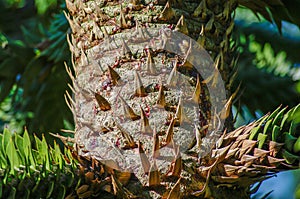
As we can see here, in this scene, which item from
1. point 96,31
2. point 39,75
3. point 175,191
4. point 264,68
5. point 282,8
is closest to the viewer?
point 175,191

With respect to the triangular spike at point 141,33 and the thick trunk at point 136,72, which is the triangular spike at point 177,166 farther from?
the triangular spike at point 141,33

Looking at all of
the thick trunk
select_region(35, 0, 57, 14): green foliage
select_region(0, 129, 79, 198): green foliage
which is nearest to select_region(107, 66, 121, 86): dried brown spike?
the thick trunk

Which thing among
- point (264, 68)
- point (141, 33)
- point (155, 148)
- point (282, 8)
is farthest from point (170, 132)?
point (264, 68)

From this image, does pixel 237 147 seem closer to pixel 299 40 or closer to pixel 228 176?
pixel 228 176

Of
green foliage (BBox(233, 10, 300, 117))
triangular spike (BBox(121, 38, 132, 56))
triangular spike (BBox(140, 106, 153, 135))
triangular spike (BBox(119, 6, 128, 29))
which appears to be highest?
triangular spike (BBox(119, 6, 128, 29))

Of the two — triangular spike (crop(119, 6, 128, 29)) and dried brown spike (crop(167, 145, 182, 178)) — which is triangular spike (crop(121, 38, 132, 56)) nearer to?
triangular spike (crop(119, 6, 128, 29))

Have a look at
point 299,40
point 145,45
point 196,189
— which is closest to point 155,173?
point 196,189

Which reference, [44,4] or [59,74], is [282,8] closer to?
[59,74]
